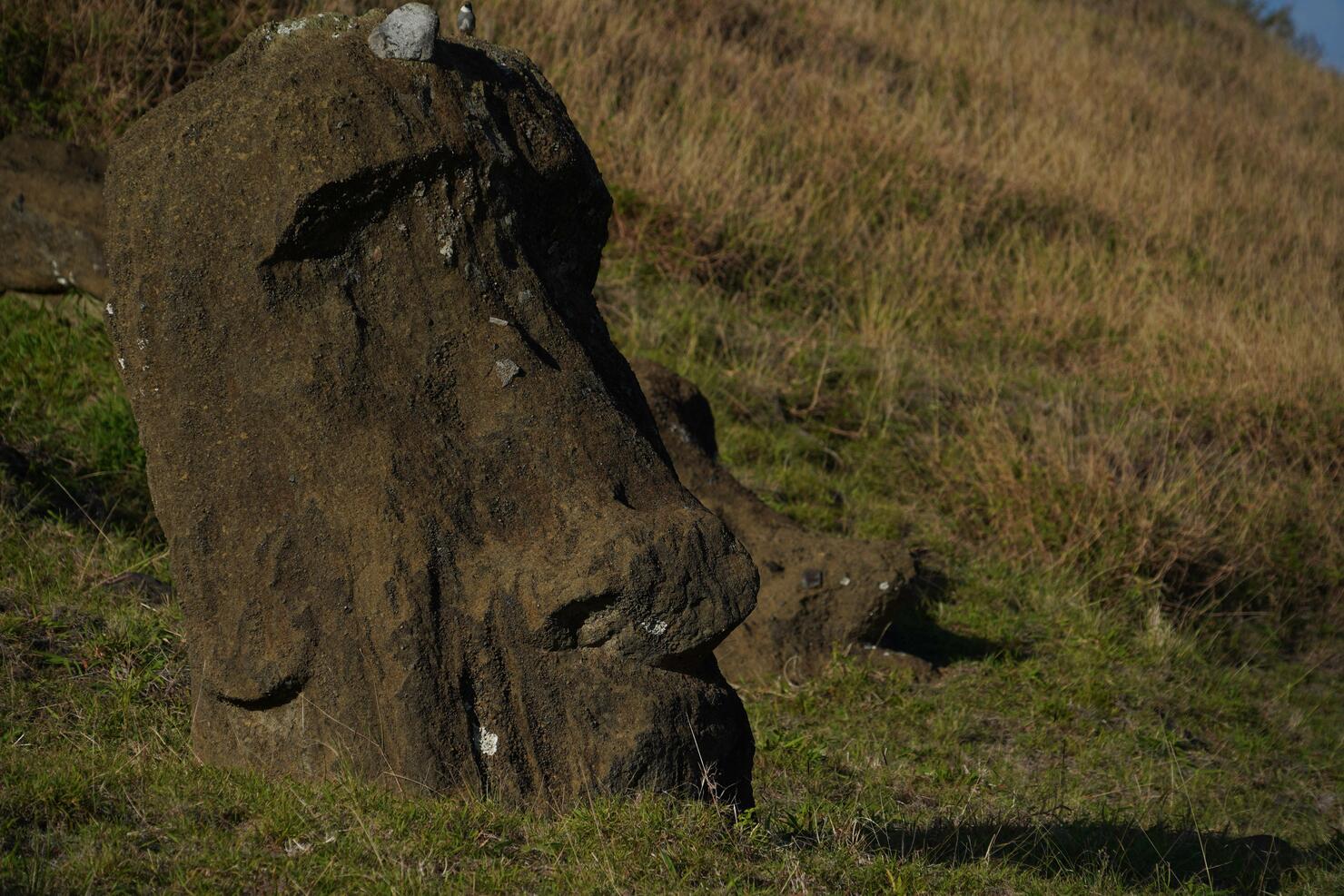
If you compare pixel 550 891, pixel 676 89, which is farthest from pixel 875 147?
pixel 550 891

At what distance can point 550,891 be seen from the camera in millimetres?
2641

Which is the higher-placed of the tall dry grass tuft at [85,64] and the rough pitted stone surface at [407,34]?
the rough pitted stone surface at [407,34]

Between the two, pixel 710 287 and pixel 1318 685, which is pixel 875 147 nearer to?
pixel 710 287

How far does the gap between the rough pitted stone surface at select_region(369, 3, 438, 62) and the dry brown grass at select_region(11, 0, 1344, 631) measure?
385 centimetres

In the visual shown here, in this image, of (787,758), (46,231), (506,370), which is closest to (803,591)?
(787,758)

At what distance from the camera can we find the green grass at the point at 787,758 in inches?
107

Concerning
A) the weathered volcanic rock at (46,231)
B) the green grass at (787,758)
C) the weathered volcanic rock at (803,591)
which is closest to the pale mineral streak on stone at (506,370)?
the green grass at (787,758)

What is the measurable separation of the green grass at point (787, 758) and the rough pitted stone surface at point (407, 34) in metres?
1.62

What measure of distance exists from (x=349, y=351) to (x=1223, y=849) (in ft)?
9.99

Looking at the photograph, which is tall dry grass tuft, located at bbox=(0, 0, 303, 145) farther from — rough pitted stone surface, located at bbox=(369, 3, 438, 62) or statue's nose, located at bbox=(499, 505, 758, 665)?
statue's nose, located at bbox=(499, 505, 758, 665)

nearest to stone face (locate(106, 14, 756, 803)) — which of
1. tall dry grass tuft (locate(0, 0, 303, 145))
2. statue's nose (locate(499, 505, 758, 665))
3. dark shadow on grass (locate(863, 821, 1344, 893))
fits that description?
statue's nose (locate(499, 505, 758, 665))

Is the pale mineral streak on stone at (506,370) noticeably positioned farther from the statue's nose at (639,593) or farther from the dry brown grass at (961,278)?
the dry brown grass at (961,278)

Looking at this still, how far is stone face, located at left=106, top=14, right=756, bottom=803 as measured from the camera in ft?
9.77

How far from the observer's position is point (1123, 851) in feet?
12.8
